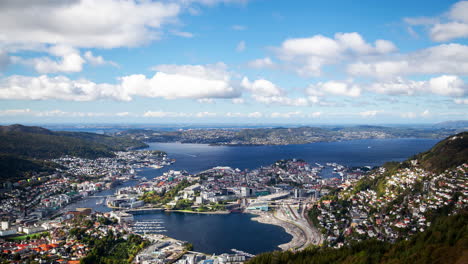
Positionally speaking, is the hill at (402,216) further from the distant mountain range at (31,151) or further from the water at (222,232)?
the distant mountain range at (31,151)

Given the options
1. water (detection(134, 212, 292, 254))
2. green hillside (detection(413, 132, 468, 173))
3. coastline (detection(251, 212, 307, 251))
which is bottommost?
water (detection(134, 212, 292, 254))

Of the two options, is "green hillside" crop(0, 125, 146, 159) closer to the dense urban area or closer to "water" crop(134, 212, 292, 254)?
the dense urban area

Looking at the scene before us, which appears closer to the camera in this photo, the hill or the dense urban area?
the hill

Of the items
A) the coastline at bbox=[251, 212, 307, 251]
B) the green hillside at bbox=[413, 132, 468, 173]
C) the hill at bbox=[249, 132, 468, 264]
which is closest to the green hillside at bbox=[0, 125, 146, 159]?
the coastline at bbox=[251, 212, 307, 251]

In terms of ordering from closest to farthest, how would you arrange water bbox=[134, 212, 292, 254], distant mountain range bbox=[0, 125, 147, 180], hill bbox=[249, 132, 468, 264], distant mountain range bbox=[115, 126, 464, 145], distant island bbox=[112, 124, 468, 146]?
hill bbox=[249, 132, 468, 264], water bbox=[134, 212, 292, 254], distant mountain range bbox=[0, 125, 147, 180], distant island bbox=[112, 124, 468, 146], distant mountain range bbox=[115, 126, 464, 145]

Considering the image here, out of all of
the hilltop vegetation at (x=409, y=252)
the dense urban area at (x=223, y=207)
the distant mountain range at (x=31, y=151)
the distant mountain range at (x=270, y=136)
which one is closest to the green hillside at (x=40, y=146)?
the distant mountain range at (x=31, y=151)

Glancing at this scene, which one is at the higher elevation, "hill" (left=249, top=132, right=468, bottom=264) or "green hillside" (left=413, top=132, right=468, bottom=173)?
"green hillside" (left=413, top=132, right=468, bottom=173)

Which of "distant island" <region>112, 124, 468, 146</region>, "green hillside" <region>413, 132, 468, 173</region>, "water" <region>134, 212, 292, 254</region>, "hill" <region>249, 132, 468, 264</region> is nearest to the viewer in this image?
"hill" <region>249, 132, 468, 264</region>

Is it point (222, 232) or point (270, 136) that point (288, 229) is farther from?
point (270, 136)

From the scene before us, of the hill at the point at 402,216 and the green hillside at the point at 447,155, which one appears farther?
the green hillside at the point at 447,155
